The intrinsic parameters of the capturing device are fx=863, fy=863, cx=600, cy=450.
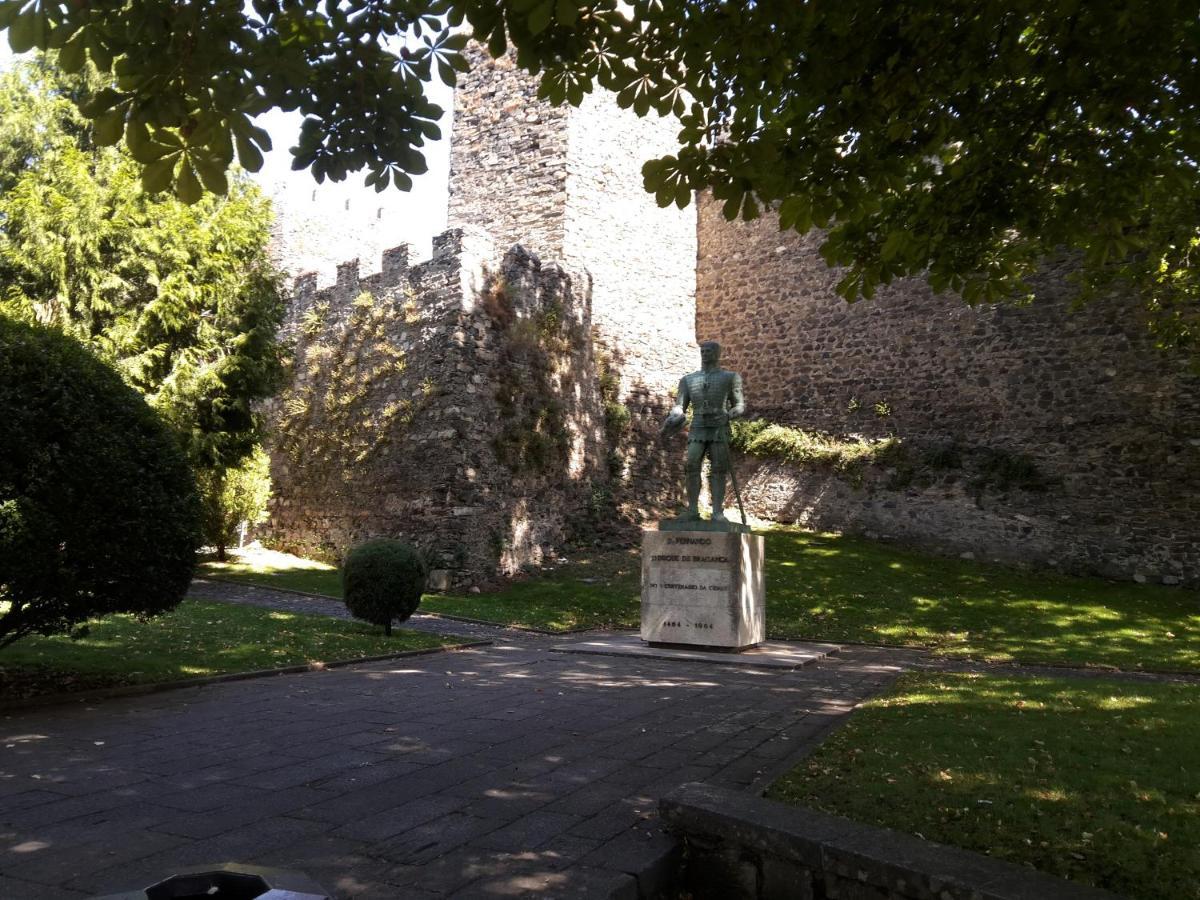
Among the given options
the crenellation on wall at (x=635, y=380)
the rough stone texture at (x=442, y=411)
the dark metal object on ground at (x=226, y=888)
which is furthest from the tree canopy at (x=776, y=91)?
the crenellation on wall at (x=635, y=380)

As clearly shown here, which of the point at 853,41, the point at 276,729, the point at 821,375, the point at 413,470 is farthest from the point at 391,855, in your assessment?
the point at 821,375

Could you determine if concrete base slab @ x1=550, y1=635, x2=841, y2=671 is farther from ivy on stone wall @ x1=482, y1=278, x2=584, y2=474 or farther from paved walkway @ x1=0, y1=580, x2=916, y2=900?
ivy on stone wall @ x1=482, y1=278, x2=584, y2=474

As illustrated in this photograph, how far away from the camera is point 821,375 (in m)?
19.0

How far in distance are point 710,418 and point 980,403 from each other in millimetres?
8779

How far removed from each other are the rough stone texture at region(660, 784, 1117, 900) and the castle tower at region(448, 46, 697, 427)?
50.5 feet

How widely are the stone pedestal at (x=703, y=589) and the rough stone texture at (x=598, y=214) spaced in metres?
7.80

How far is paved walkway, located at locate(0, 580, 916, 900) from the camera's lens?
318cm

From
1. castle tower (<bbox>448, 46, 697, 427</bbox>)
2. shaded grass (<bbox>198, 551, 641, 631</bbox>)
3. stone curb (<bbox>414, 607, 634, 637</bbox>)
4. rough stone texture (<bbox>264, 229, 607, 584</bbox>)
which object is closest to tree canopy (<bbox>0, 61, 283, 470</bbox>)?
rough stone texture (<bbox>264, 229, 607, 584</bbox>)

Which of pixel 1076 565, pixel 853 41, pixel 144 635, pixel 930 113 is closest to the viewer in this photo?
pixel 853 41

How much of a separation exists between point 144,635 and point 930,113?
8615mm

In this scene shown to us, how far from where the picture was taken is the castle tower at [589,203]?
18.8m

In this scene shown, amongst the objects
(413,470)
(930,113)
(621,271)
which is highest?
(621,271)

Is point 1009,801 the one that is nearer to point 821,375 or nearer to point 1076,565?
point 1076,565

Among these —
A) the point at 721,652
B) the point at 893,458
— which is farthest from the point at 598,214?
the point at 721,652
